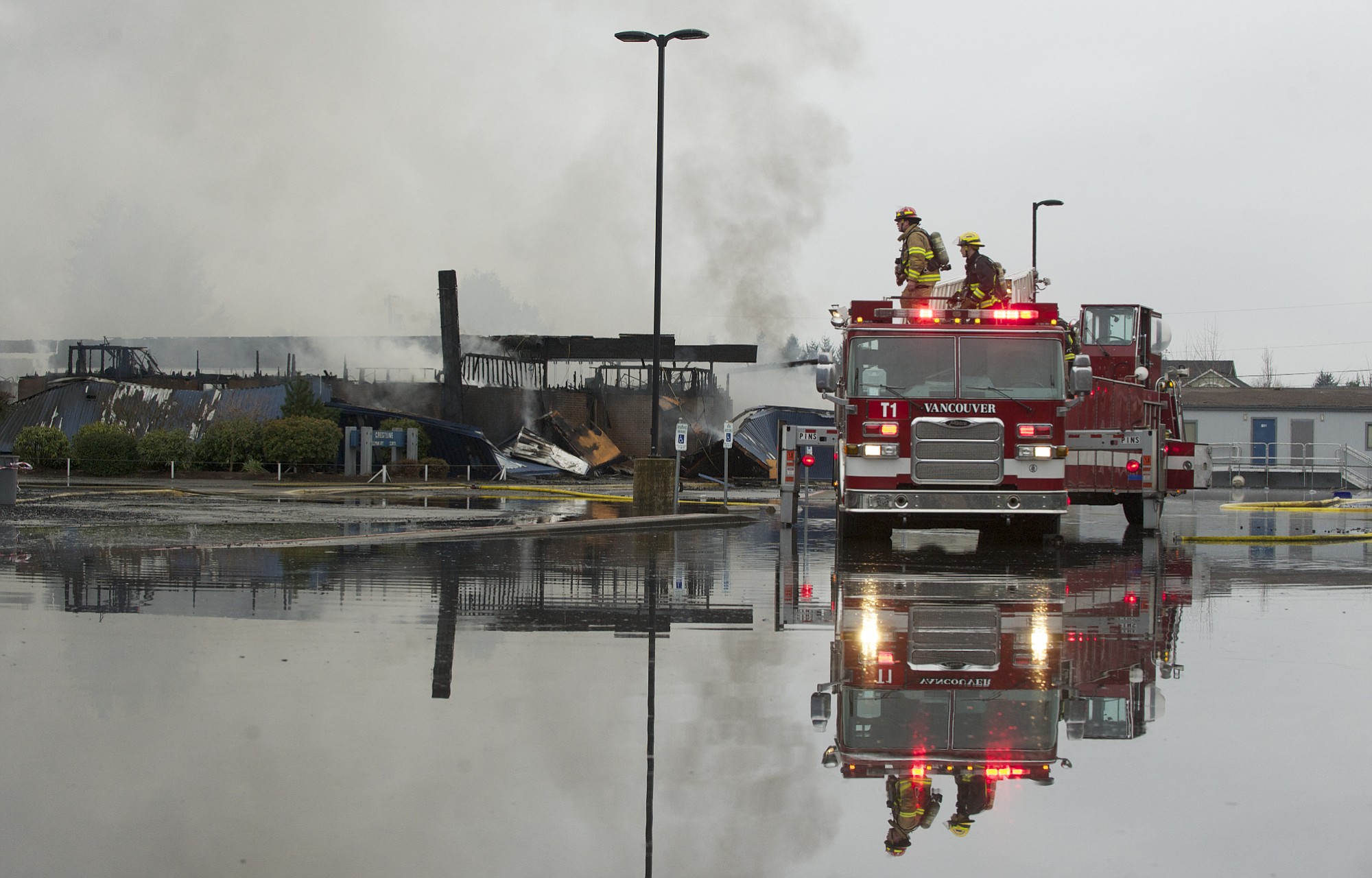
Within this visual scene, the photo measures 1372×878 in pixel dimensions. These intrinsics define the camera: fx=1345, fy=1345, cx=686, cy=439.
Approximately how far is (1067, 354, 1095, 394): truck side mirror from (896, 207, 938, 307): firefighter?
7.40ft

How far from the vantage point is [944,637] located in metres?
8.95

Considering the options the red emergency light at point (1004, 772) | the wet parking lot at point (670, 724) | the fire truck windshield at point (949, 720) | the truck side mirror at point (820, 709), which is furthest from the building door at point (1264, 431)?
the red emergency light at point (1004, 772)

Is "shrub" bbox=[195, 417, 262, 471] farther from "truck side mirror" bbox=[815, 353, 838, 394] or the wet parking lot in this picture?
the wet parking lot

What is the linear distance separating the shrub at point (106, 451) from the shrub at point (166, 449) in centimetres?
26

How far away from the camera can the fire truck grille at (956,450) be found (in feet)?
51.5

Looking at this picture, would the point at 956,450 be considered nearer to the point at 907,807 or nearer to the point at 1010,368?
the point at 1010,368

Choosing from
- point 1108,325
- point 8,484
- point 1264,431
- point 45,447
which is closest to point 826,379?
point 1108,325

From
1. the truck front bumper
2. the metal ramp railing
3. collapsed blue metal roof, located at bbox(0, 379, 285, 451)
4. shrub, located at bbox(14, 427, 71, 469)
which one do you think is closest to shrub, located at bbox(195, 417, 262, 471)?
collapsed blue metal roof, located at bbox(0, 379, 285, 451)

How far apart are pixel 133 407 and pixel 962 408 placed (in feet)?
125

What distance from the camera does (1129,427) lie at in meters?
20.0

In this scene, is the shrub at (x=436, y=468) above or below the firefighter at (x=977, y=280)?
below

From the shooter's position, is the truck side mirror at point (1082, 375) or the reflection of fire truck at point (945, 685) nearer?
the reflection of fire truck at point (945, 685)

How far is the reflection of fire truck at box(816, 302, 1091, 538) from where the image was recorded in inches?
618

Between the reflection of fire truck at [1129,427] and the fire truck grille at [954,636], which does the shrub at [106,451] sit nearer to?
the reflection of fire truck at [1129,427]
